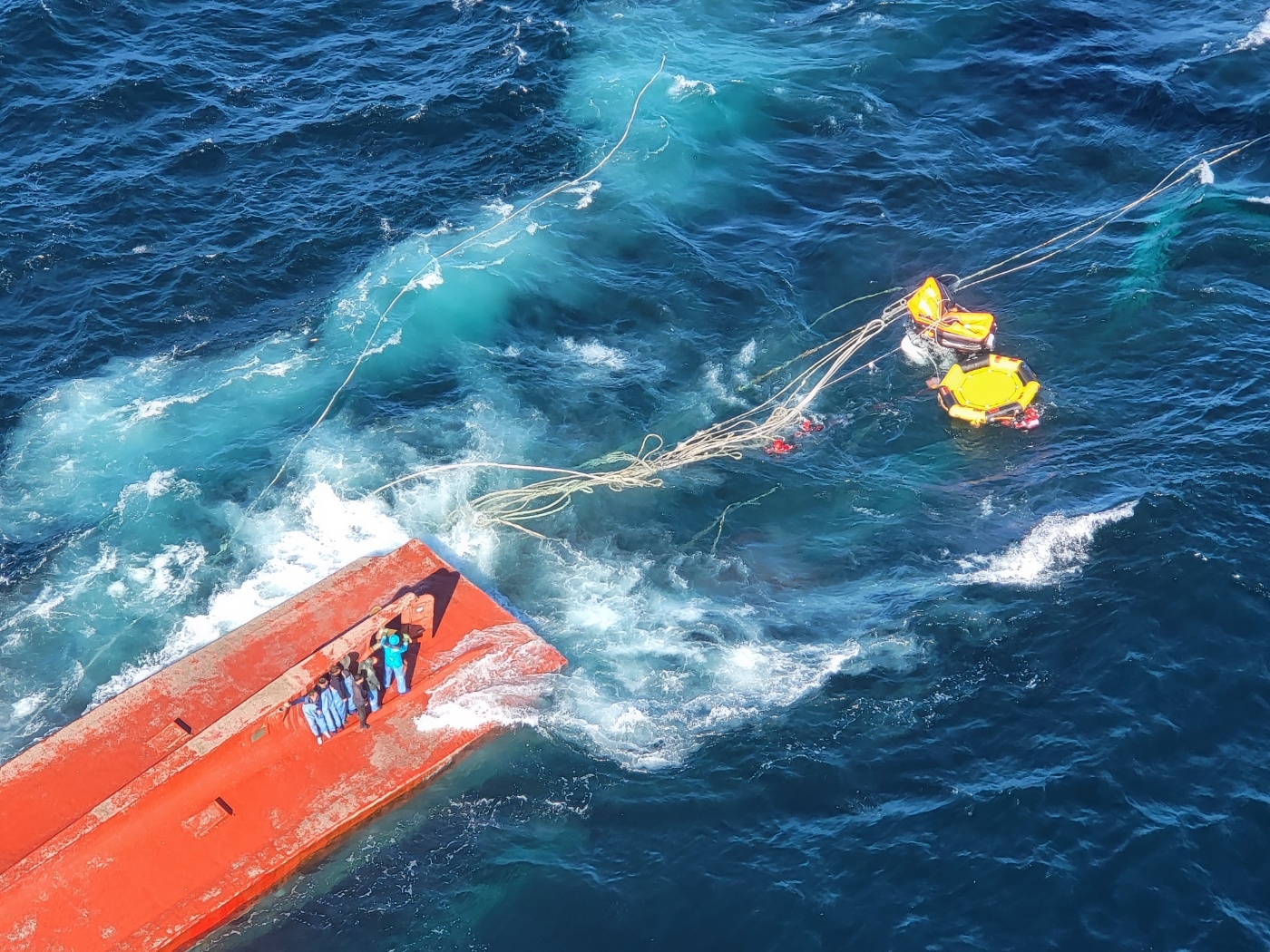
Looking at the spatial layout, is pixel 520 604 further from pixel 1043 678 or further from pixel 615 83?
pixel 615 83

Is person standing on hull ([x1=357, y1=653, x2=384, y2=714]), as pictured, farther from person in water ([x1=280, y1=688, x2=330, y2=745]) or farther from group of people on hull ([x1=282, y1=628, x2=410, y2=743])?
person in water ([x1=280, y1=688, x2=330, y2=745])

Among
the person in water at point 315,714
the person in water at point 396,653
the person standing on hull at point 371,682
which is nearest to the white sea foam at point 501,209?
the person in water at point 396,653

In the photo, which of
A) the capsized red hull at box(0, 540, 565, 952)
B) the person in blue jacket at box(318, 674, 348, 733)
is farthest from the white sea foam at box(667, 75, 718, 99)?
the person in blue jacket at box(318, 674, 348, 733)

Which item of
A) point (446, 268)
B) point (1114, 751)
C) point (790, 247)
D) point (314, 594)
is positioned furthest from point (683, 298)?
point (1114, 751)

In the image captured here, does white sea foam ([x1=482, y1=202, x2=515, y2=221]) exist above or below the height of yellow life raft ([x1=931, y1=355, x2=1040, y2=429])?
above

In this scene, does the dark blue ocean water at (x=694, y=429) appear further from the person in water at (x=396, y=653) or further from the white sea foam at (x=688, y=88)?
the person in water at (x=396, y=653)

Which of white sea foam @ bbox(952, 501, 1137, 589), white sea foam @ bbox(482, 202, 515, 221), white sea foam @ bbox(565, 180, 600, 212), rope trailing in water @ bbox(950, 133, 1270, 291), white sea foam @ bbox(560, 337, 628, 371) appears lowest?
white sea foam @ bbox(952, 501, 1137, 589)

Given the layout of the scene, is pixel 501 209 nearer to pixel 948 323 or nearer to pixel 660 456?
pixel 660 456
